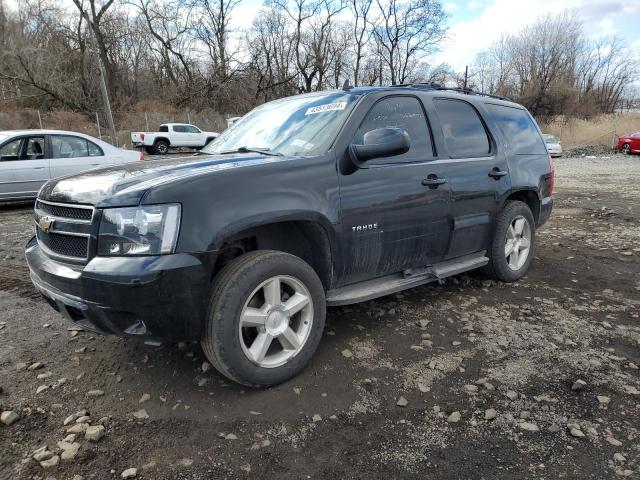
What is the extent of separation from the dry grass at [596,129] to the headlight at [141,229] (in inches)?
1441

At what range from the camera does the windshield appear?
3.24 meters

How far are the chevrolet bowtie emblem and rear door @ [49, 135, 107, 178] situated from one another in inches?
259

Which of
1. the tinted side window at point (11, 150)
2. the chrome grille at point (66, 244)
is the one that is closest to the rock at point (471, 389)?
the chrome grille at point (66, 244)

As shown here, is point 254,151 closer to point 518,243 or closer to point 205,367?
point 205,367

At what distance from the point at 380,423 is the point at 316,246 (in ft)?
3.85

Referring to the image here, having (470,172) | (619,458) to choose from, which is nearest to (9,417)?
(619,458)

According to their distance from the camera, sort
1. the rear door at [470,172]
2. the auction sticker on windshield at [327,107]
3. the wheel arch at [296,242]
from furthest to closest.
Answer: the rear door at [470,172] → the auction sticker on windshield at [327,107] → the wheel arch at [296,242]

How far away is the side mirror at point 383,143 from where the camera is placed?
118 inches

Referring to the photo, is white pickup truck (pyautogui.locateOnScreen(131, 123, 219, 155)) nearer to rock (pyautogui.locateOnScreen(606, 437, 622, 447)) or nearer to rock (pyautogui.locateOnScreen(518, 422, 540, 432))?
rock (pyautogui.locateOnScreen(518, 422, 540, 432))

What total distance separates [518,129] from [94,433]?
4.65 meters

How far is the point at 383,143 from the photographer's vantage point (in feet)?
9.84

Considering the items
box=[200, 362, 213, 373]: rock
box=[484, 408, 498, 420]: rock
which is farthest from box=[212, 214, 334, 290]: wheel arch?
box=[484, 408, 498, 420]: rock

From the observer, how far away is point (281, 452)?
2.27m

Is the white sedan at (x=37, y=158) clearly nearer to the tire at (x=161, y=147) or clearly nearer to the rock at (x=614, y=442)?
the rock at (x=614, y=442)
